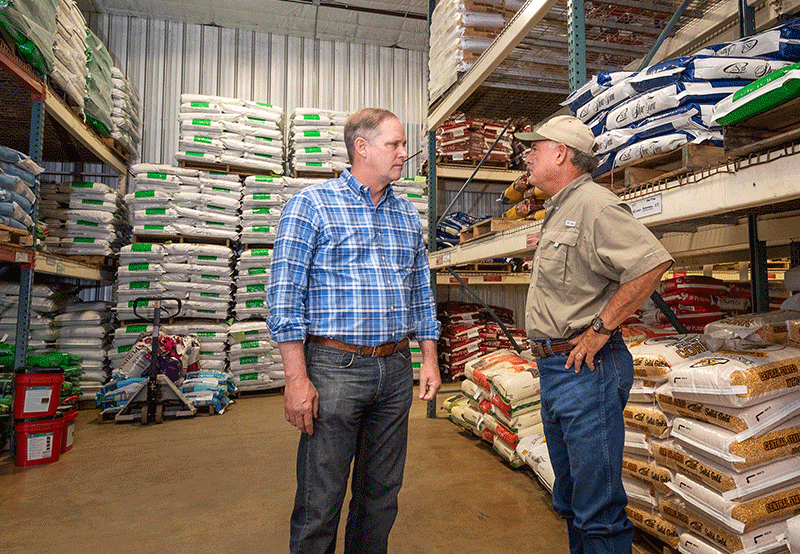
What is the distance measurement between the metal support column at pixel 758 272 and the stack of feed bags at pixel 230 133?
6208mm

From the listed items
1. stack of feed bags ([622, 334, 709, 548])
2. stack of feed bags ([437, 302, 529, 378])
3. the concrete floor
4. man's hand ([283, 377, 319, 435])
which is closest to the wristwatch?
stack of feed bags ([622, 334, 709, 548])

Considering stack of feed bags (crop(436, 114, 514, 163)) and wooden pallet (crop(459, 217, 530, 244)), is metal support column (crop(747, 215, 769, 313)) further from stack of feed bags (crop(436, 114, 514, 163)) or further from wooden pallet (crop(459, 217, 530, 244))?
stack of feed bags (crop(436, 114, 514, 163))

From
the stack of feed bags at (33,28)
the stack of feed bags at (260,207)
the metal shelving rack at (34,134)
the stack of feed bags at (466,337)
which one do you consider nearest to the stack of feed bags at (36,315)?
the metal shelving rack at (34,134)

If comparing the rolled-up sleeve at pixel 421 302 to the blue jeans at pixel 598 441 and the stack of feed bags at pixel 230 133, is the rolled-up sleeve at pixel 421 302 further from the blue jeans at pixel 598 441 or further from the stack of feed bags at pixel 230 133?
the stack of feed bags at pixel 230 133

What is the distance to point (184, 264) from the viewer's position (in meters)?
6.74

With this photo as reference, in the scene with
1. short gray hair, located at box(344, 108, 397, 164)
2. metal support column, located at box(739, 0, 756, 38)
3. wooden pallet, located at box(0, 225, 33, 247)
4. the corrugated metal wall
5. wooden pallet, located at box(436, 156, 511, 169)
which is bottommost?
wooden pallet, located at box(0, 225, 33, 247)

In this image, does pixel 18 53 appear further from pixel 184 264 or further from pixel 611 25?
pixel 611 25

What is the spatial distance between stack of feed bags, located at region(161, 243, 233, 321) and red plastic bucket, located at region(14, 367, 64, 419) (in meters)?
2.76

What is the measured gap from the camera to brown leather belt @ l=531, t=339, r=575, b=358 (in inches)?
73.4

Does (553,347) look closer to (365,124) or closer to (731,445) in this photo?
(731,445)

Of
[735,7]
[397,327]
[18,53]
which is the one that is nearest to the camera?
[397,327]

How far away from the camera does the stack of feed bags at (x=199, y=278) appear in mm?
6695

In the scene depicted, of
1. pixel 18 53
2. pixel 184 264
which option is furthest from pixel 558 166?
pixel 184 264

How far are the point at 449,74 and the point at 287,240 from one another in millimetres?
3318
